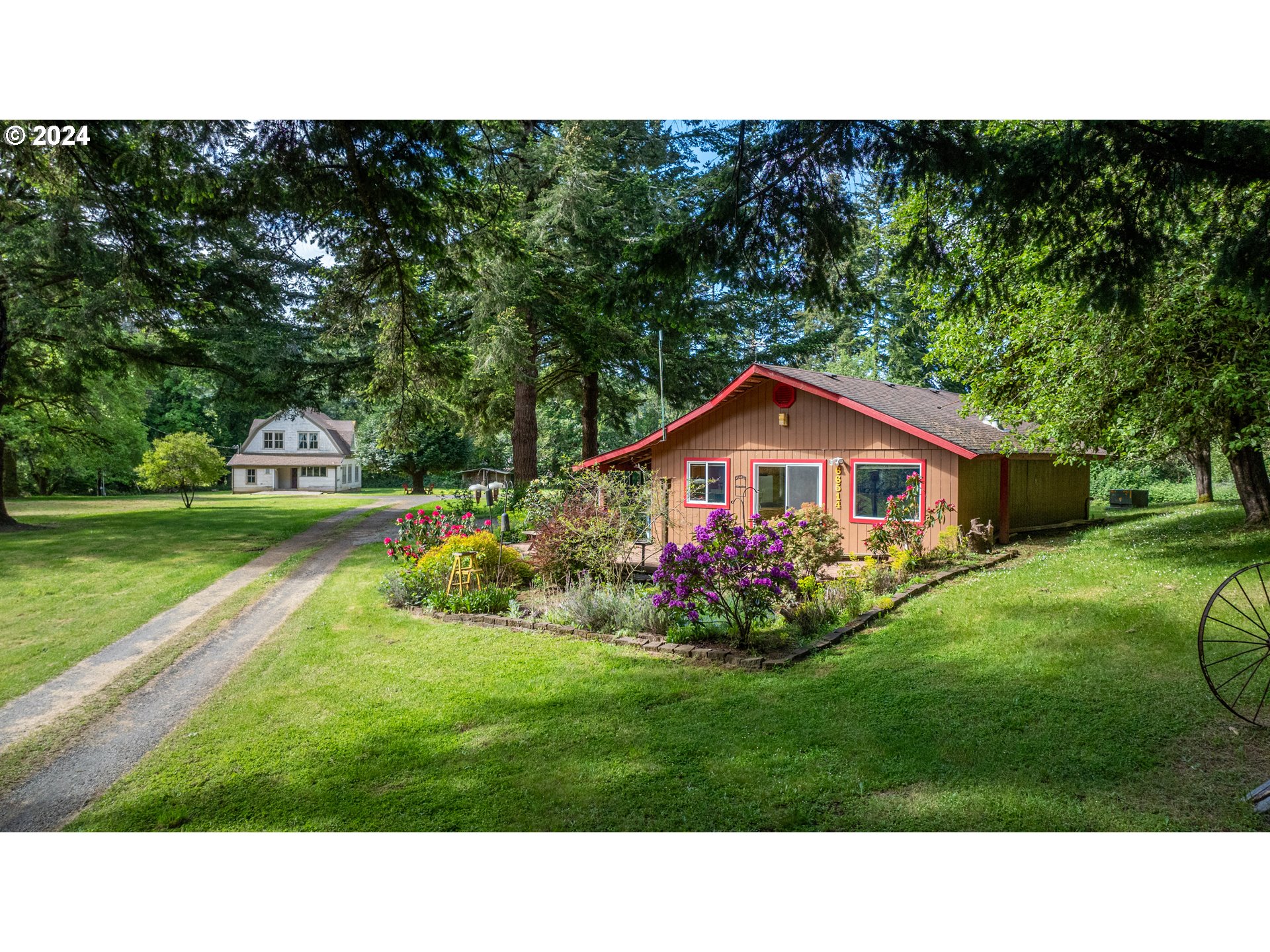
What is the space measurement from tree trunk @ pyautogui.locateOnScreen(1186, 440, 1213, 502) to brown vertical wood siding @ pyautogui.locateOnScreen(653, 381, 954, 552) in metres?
2.56

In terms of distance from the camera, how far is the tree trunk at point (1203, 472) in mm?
7586

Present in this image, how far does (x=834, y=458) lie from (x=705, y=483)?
2.25 m

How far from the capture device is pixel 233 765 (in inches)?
123

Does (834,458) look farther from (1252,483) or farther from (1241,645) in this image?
(1241,645)

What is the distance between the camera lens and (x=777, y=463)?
33.9 feet

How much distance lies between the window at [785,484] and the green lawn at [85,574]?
7490 millimetres

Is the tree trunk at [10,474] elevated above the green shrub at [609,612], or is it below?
above

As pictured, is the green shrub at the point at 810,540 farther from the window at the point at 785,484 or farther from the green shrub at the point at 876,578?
the window at the point at 785,484

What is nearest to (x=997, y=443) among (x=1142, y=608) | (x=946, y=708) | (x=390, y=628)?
(x=1142, y=608)

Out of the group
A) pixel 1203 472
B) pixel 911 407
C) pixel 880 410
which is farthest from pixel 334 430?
pixel 1203 472

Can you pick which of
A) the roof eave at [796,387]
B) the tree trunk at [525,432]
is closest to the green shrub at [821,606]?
the roof eave at [796,387]

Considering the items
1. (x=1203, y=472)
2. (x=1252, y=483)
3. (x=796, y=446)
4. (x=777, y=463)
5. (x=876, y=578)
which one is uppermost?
(x=796, y=446)

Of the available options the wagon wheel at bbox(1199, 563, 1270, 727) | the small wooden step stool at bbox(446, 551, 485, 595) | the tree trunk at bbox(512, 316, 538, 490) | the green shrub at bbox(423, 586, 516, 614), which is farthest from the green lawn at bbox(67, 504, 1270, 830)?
the tree trunk at bbox(512, 316, 538, 490)
